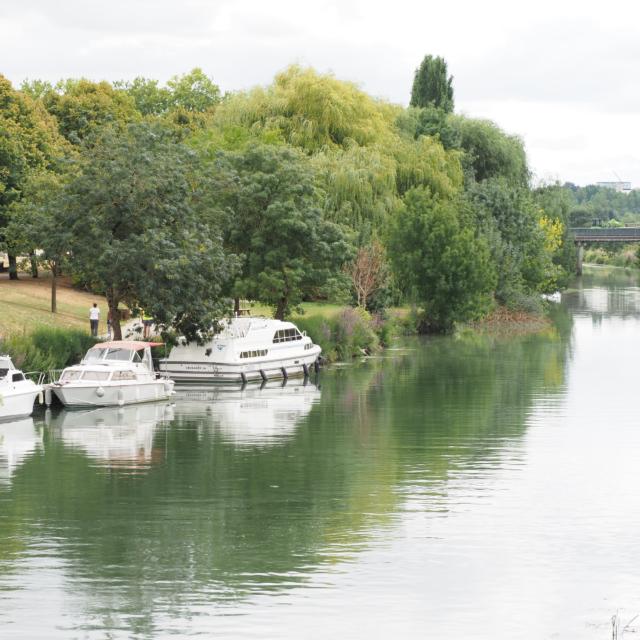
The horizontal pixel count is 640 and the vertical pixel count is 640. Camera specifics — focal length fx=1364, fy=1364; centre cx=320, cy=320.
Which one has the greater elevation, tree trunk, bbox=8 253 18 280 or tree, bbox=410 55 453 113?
tree, bbox=410 55 453 113

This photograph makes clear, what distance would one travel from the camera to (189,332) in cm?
5253

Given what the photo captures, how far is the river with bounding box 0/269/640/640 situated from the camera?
19.9 metres

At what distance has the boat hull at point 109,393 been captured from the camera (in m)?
44.2

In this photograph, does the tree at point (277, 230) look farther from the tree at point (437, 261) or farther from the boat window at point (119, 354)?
the tree at point (437, 261)

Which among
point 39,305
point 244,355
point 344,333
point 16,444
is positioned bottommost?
point 16,444

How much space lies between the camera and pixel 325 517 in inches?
1069

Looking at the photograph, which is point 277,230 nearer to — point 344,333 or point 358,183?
point 344,333

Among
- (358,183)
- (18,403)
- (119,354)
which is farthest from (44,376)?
(358,183)

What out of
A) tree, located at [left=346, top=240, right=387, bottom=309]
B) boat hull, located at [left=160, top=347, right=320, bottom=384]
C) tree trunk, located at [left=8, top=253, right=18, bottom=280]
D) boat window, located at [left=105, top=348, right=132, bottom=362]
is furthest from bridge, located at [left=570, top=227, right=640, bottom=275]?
boat window, located at [left=105, top=348, right=132, bottom=362]

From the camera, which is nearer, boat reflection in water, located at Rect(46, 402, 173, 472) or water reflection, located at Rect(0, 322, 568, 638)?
water reflection, located at Rect(0, 322, 568, 638)

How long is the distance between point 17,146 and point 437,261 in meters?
24.8

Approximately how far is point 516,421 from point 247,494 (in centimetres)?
1571

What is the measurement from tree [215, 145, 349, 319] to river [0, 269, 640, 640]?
9.79 metres

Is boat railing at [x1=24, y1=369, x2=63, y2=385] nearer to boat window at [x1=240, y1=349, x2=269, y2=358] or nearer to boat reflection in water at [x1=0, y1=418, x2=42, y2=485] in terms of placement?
boat reflection in water at [x1=0, y1=418, x2=42, y2=485]
